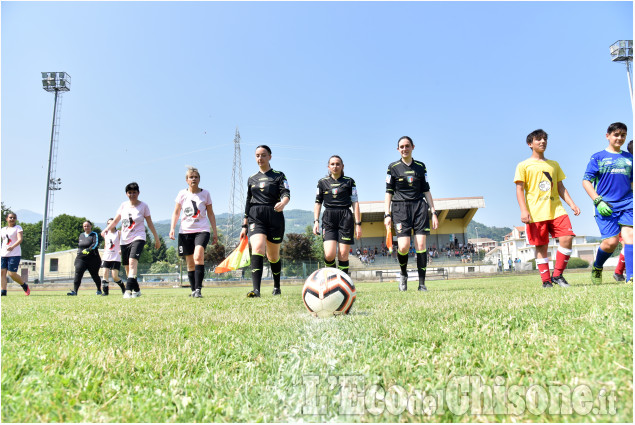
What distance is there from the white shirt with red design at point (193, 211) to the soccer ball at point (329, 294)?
466 cm

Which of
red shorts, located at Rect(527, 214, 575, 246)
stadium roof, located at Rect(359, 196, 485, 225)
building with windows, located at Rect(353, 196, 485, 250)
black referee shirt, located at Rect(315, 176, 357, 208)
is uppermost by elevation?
stadium roof, located at Rect(359, 196, 485, 225)

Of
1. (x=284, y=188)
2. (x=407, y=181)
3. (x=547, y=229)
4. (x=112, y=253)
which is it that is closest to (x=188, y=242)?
(x=284, y=188)

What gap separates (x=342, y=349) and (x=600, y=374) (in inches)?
46.8

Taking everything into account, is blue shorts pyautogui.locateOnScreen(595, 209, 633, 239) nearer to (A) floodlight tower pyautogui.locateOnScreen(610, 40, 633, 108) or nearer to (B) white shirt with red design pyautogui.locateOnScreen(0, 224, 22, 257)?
(B) white shirt with red design pyautogui.locateOnScreen(0, 224, 22, 257)

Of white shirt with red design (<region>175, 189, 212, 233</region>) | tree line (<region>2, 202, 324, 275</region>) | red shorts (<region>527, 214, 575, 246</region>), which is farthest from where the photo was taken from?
tree line (<region>2, 202, 324, 275</region>)

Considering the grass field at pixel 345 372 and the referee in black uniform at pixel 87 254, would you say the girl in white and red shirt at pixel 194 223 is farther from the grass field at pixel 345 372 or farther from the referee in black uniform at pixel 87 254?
the grass field at pixel 345 372

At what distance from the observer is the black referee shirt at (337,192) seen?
25.8 ft

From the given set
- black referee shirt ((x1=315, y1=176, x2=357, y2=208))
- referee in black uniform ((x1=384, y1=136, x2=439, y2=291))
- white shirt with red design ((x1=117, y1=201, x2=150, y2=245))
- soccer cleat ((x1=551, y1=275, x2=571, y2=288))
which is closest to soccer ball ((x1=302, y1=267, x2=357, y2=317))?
referee in black uniform ((x1=384, y1=136, x2=439, y2=291))

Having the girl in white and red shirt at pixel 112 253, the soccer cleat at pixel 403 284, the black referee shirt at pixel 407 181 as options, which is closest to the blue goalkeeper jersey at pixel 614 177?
the black referee shirt at pixel 407 181

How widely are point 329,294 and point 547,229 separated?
4.62 meters

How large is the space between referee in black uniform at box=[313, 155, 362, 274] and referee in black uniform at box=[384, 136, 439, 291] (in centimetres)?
68

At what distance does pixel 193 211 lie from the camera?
8.09 metres

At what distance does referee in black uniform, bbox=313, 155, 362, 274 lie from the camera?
25.6 ft

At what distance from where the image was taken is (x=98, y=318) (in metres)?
4.22
